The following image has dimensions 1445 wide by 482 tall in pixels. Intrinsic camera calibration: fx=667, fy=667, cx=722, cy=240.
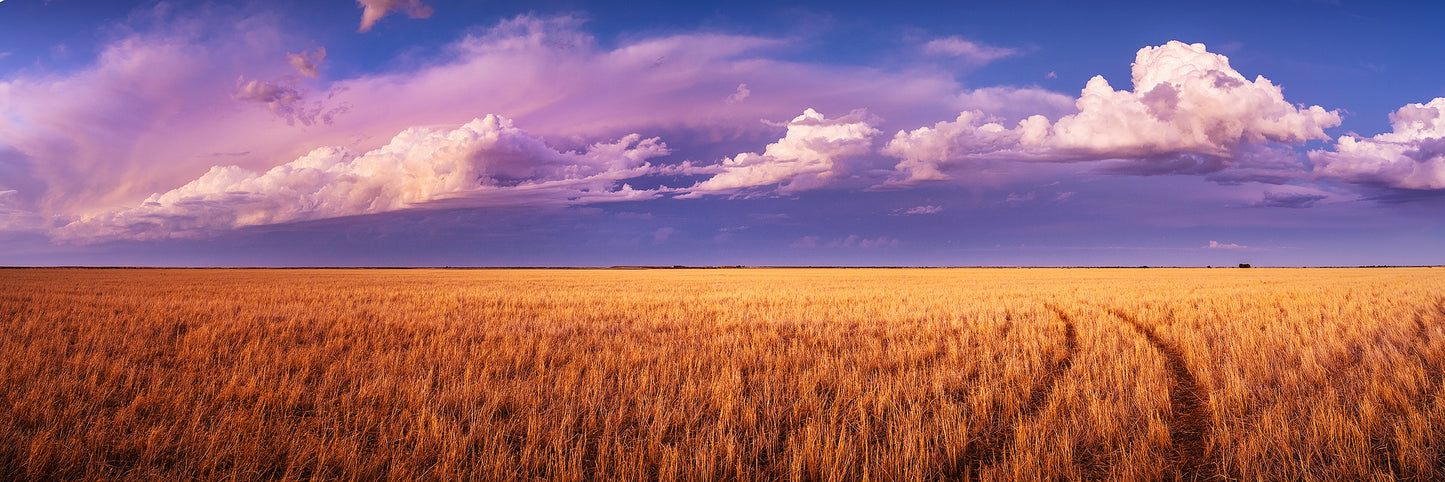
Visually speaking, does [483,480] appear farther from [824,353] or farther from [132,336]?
[132,336]

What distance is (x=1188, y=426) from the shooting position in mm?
6617

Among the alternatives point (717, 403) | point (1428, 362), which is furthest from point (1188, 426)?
point (1428, 362)

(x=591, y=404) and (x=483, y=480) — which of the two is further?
(x=591, y=404)

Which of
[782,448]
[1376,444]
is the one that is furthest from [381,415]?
[1376,444]

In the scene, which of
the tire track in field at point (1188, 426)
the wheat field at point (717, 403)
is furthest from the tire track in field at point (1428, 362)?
the tire track in field at point (1188, 426)

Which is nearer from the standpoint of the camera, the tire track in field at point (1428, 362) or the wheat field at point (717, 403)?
the wheat field at point (717, 403)

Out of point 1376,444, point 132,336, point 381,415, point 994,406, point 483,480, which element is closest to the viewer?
point 483,480

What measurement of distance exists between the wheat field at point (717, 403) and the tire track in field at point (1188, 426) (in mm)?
38

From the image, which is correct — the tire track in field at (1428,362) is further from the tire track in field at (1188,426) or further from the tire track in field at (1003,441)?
the tire track in field at (1003,441)

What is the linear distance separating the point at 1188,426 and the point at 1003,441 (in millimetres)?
2132

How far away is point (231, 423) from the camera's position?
6.04m

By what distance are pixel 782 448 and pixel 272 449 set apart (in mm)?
4198

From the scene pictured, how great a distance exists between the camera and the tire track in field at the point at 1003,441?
5.32m

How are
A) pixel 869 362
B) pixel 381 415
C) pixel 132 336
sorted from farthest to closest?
1. pixel 132 336
2. pixel 869 362
3. pixel 381 415
